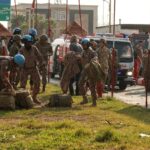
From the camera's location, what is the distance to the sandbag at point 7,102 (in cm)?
1467

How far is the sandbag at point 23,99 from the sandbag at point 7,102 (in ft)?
0.92

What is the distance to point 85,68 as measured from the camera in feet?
53.2

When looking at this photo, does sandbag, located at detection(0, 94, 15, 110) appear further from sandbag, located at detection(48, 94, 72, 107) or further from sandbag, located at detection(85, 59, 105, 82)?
sandbag, located at detection(85, 59, 105, 82)

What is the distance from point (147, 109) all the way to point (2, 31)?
799cm

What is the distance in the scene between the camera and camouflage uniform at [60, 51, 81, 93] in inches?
727

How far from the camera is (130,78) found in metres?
25.0

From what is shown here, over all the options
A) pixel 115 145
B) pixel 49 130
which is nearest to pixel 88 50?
pixel 49 130

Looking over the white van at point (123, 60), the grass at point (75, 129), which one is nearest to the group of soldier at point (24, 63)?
the grass at point (75, 129)

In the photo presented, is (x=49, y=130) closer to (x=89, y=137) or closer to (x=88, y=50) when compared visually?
(x=89, y=137)

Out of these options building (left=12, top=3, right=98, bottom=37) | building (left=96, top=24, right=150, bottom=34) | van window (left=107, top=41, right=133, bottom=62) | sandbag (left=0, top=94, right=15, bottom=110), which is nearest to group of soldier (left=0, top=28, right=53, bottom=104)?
sandbag (left=0, top=94, right=15, bottom=110)

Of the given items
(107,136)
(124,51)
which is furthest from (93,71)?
(124,51)

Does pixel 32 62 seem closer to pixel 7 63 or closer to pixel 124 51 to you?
pixel 7 63

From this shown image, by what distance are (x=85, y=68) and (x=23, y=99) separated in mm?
1946

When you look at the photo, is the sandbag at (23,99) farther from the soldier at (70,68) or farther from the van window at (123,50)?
the van window at (123,50)
